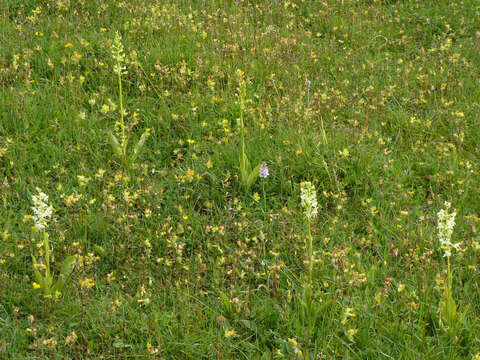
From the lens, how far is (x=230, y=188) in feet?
13.9

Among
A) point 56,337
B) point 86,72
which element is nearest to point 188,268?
point 56,337

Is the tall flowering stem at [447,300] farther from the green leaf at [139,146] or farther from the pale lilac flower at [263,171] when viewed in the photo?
the green leaf at [139,146]

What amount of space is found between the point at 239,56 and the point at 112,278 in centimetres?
331

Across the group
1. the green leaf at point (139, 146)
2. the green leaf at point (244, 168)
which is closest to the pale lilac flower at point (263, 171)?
the green leaf at point (244, 168)

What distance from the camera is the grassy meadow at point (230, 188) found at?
9.99ft

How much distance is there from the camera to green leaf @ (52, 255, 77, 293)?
3.27 meters

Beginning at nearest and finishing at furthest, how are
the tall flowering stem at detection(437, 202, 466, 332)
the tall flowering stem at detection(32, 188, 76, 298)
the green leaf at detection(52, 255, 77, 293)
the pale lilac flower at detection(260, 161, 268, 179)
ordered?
the tall flowering stem at detection(437, 202, 466, 332), the tall flowering stem at detection(32, 188, 76, 298), the green leaf at detection(52, 255, 77, 293), the pale lilac flower at detection(260, 161, 268, 179)

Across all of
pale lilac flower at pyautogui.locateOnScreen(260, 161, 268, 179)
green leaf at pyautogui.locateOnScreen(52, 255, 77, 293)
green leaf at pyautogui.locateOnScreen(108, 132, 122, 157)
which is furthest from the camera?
green leaf at pyautogui.locateOnScreen(108, 132, 122, 157)

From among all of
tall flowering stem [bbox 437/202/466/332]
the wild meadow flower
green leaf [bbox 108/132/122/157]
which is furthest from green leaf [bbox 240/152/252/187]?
tall flowering stem [bbox 437/202/466/332]

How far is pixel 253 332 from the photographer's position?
3.12m

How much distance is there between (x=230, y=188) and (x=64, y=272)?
142 cm

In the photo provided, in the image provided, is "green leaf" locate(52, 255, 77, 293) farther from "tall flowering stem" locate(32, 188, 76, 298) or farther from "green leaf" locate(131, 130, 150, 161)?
"green leaf" locate(131, 130, 150, 161)

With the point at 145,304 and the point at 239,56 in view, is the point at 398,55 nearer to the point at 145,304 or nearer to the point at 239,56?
the point at 239,56

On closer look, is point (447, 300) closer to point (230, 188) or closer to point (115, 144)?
point (230, 188)
